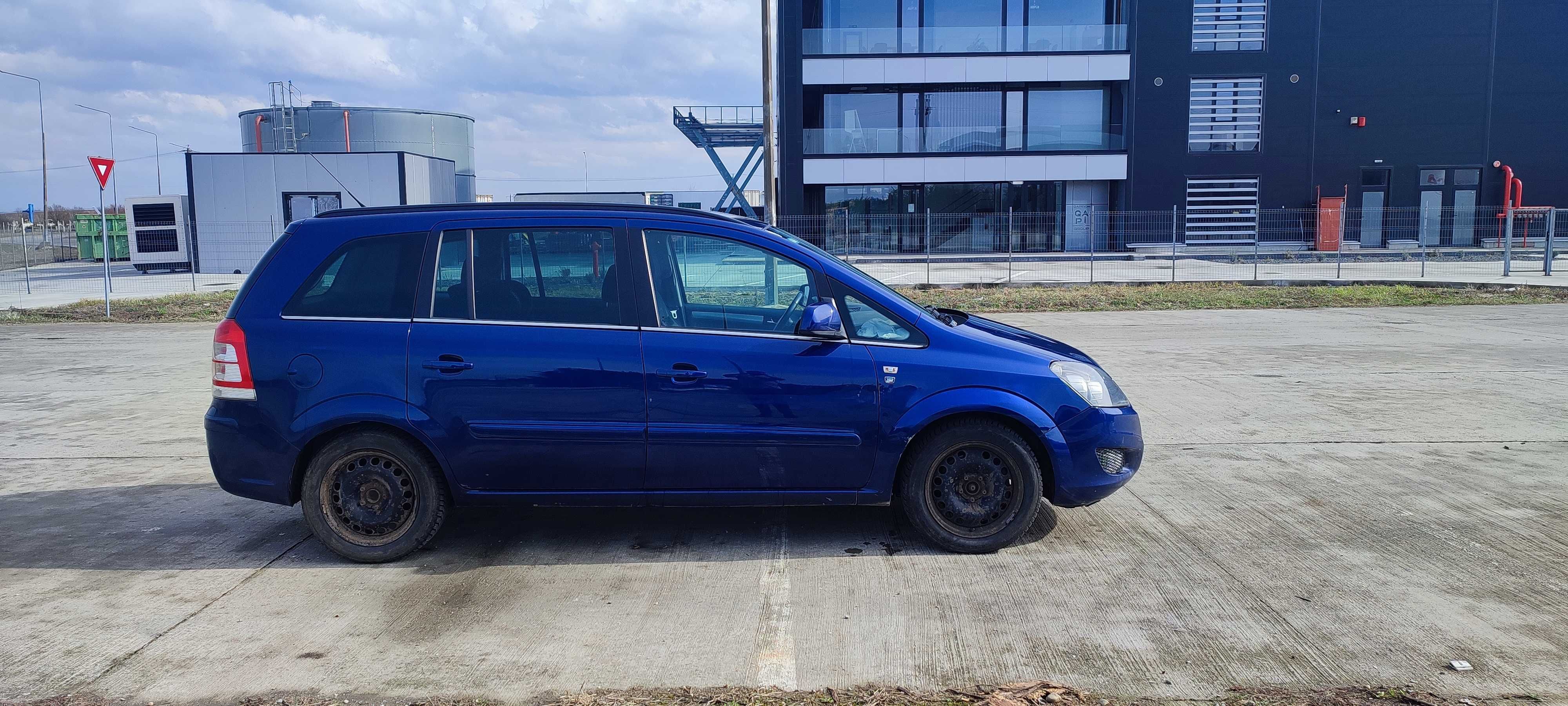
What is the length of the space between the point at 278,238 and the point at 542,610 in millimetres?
2396

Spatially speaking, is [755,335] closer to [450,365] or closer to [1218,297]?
[450,365]

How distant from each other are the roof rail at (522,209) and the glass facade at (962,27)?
33188mm

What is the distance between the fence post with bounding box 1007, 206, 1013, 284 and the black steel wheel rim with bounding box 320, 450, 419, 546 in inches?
787

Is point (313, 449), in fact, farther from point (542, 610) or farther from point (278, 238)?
point (542, 610)

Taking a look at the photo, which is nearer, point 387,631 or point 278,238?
point 387,631

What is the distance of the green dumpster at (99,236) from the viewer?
38.6 meters

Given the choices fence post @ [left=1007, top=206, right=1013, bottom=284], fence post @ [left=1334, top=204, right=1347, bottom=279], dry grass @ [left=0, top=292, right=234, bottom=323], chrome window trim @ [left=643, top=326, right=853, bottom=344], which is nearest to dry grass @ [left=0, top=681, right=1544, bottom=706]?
chrome window trim @ [left=643, top=326, right=853, bottom=344]

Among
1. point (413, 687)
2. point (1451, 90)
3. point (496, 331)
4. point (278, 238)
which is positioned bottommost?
point (413, 687)

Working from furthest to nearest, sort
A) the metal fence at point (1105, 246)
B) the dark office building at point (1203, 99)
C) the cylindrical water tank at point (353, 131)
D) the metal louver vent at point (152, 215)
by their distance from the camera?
the cylindrical water tank at point (353, 131) < the dark office building at point (1203, 99) < the metal louver vent at point (152, 215) < the metal fence at point (1105, 246)

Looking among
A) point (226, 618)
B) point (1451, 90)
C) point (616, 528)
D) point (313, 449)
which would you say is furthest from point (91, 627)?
point (1451, 90)

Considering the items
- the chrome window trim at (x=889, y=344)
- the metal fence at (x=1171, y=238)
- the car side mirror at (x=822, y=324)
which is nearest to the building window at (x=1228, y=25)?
the metal fence at (x=1171, y=238)

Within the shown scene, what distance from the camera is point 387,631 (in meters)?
4.25

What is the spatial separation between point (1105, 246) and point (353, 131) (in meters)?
34.2

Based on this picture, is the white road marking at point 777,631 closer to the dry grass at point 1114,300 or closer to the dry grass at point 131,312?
the dry grass at point 1114,300
